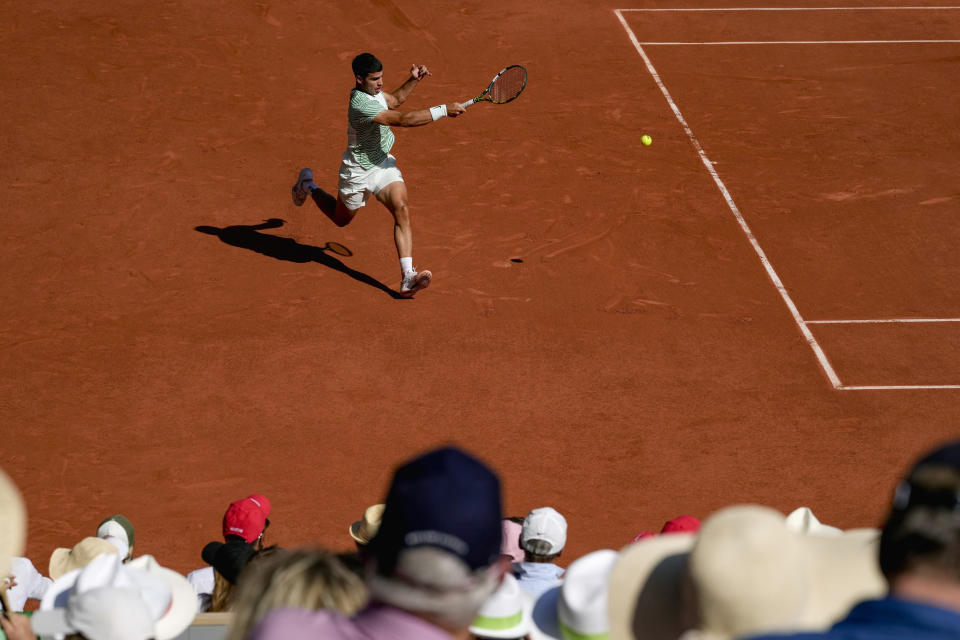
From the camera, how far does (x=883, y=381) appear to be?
951cm

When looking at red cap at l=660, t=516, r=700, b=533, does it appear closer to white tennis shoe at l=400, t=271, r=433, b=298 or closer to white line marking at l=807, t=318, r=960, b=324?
white tennis shoe at l=400, t=271, r=433, b=298

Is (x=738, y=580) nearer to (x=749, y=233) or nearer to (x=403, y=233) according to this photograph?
(x=403, y=233)

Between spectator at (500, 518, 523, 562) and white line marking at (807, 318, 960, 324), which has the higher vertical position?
spectator at (500, 518, 523, 562)

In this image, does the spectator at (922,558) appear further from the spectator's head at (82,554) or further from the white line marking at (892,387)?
the white line marking at (892,387)

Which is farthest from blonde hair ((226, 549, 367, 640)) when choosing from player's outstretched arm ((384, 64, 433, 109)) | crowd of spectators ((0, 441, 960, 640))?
player's outstretched arm ((384, 64, 433, 109))

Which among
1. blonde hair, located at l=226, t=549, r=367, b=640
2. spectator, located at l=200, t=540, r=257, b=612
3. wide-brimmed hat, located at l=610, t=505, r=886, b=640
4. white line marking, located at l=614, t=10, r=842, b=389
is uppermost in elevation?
blonde hair, located at l=226, t=549, r=367, b=640

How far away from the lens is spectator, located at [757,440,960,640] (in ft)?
5.71

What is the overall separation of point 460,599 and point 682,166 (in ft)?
37.5

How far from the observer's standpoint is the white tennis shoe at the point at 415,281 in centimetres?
1004

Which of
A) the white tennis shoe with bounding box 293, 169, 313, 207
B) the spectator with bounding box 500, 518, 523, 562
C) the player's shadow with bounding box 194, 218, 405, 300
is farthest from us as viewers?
the player's shadow with bounding box 194, 218, 405, 300

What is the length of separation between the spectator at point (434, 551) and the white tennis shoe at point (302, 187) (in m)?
8.82

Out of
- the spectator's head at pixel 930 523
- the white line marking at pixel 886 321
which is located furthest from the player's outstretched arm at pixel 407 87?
the spectator's head at pixel 930 523

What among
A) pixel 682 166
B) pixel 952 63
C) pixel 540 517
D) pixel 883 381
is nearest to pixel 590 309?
pixel 883 381

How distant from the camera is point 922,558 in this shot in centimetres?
180
